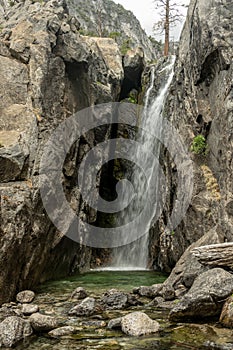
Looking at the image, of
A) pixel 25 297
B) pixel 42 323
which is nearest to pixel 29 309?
pixel 25 297

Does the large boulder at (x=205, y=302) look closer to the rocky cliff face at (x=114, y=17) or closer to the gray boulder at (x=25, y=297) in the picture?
the gray boulder at (x=25, y=297)

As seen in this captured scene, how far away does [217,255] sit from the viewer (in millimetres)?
10102

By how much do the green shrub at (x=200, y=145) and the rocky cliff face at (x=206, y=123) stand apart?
0.21 metres

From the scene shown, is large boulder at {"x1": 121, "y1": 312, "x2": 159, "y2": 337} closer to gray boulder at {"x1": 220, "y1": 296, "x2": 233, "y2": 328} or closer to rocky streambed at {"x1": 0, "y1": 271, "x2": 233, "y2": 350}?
rocky streambed at {"x1": 0, "y1": 271, "x2": 233, "y2": 350}

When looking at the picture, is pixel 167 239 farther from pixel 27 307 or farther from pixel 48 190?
pixel 27 307

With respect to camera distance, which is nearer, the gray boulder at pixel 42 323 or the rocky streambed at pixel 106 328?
the rocky streambed at pixel 106 328

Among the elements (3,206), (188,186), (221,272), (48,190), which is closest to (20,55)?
(48,190)

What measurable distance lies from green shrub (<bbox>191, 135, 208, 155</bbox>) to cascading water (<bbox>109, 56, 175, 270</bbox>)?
621cm

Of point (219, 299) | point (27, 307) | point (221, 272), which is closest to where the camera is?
point (219, 299)

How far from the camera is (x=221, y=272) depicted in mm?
9062

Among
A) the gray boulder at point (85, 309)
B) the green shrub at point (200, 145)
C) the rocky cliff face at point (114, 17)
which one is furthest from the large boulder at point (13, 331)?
the rocky cliff face at point (114, 17)

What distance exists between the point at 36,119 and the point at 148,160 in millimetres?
10579

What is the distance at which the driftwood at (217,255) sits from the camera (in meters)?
9.83

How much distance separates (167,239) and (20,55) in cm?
1245
